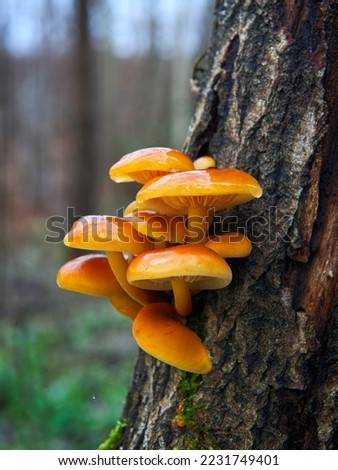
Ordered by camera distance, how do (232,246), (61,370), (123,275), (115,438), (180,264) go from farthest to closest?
(61,370) → (115,438) → (123,275) → (232,246) → (180,264)

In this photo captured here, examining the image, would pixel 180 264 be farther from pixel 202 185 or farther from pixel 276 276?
pixel 276 276

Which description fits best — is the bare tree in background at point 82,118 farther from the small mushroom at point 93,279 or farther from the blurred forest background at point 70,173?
the small mushroom at point 93,279

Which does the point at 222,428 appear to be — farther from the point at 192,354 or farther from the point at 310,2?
the point at 310,2

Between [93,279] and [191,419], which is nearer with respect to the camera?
[191,419]

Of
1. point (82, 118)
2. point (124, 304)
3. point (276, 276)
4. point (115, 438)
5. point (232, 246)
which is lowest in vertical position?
point (115, 438)

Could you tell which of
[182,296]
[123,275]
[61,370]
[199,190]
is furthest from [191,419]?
[61,370]

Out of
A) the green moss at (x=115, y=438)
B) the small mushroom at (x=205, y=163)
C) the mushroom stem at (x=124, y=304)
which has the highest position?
the small mushroom at (x=205, y=163)

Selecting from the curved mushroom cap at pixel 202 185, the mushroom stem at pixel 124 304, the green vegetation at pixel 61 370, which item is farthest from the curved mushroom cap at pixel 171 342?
the green vegetation at pixel 61 370
